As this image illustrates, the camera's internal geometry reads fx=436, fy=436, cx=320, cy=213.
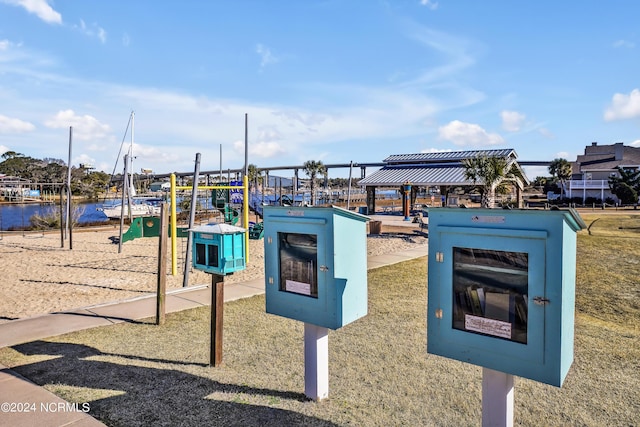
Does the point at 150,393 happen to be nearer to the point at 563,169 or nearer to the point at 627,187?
the point at 627,187

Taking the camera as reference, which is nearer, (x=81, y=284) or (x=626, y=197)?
(x=81, y=284)

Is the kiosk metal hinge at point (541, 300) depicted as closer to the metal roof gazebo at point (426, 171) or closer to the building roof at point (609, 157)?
the metal roof gazebo at point (426, 171)

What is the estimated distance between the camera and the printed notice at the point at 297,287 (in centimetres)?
421

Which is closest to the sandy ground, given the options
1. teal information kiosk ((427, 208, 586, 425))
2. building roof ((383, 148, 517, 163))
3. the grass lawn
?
the grass lawn

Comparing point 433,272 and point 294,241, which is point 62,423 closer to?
point 294,241

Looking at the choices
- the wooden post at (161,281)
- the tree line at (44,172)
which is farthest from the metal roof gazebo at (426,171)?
the tree line at (44,172)

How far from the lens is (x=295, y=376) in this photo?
483cm

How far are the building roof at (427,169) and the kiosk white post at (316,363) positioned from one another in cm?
2942

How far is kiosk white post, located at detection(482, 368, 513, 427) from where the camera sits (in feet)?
10.3

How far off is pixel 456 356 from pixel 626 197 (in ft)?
184

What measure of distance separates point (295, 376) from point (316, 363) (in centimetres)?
76

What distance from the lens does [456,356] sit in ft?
10.8

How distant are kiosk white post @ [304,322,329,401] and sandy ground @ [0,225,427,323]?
5.63 metres

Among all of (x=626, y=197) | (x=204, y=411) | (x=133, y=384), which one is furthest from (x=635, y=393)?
(x=626, y=197)
